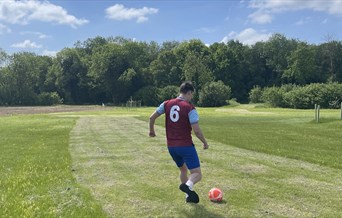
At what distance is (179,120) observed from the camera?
811cm

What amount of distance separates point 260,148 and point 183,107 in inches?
404

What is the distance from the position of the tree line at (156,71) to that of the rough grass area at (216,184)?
93598 millimetres

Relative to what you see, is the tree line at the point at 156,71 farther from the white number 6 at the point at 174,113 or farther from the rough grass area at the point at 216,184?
the white number 6 at the point at 174,113

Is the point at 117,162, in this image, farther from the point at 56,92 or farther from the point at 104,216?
the point at 56,92

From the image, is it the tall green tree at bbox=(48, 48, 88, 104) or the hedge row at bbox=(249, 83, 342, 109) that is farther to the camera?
the tall green tree at bbox=(48, 48, 88, 104)

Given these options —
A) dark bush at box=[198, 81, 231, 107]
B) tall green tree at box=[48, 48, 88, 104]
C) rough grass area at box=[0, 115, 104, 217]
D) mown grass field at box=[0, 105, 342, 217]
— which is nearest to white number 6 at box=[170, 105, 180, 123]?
mown grass field at box=[0, 105, 342, 217]

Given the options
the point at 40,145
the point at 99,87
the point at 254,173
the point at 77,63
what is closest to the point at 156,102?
the point at 99,87

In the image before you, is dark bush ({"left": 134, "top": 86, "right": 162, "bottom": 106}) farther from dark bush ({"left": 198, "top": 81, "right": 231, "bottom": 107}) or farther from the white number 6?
the white number 6

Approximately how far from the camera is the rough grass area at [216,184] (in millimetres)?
7770

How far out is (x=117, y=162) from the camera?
13531 mm

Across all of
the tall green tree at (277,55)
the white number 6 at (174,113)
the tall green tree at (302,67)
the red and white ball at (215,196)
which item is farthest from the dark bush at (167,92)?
the white number 6 at (174,113)

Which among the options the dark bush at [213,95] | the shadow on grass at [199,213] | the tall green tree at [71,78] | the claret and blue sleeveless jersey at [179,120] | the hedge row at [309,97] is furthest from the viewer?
the tall green tree at [71,78]

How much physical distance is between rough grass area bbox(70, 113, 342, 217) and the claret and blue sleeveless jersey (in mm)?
1305

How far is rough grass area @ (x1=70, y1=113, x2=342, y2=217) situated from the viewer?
777 centimetres
